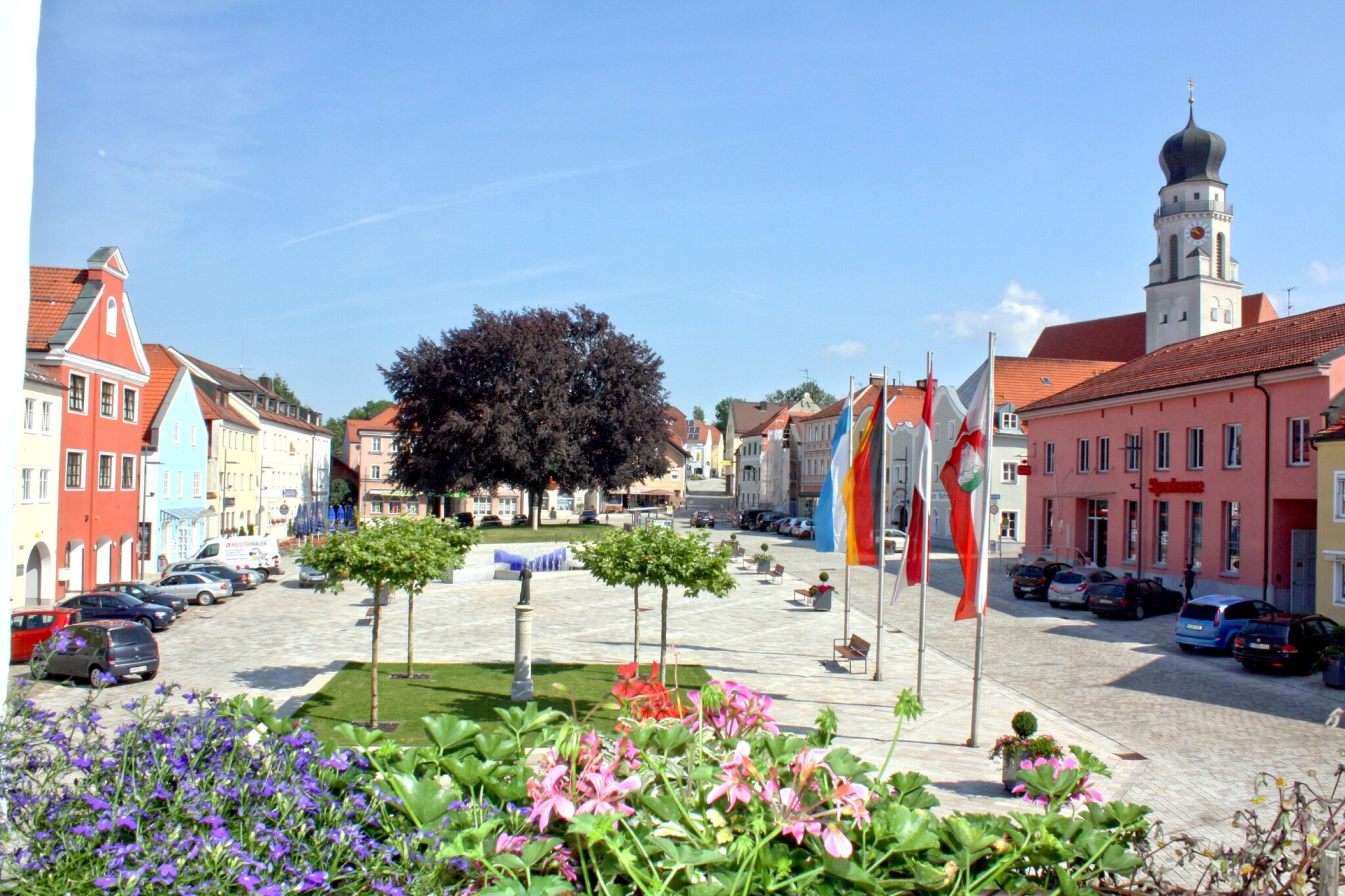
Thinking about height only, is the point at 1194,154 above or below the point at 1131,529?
above

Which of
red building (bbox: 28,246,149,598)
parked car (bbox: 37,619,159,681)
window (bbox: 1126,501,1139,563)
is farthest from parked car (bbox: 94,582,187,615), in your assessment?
window (bbox: 1126,501,1139,563)

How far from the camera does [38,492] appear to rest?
32281 mm

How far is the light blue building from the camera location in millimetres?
43156

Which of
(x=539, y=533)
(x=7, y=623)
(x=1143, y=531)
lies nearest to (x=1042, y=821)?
(x=7, y=623)

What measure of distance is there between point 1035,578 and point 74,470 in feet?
114

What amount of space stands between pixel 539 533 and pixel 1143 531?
30.7 meters

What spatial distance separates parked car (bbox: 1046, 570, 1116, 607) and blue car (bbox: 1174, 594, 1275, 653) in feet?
23.5

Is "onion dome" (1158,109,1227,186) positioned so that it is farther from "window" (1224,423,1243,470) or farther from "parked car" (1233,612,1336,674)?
"parked car" (1233,612,1336,674)

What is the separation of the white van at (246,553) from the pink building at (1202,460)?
3484 cm

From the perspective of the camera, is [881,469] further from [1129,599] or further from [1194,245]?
[1194,245]

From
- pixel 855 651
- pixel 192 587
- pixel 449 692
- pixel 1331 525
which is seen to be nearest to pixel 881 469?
pixel 855 651

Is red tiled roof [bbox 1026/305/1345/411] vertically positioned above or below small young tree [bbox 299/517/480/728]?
above

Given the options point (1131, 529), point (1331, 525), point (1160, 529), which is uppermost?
point (1331, 525)

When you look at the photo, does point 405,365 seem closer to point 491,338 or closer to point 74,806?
point 491,338
